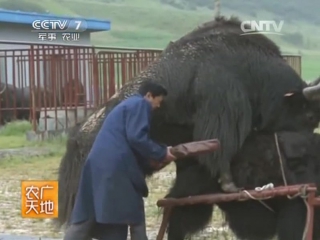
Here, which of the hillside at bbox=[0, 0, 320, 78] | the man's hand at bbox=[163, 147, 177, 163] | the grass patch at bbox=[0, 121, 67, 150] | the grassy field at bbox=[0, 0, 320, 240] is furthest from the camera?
the hillside at bbox=[0, 0, 320, 78]

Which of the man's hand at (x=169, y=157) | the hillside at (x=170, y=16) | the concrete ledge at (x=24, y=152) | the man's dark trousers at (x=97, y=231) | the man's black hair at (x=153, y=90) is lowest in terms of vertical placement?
the man's dark trousers at (x=97, y=231)

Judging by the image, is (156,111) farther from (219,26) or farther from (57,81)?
(57,81)

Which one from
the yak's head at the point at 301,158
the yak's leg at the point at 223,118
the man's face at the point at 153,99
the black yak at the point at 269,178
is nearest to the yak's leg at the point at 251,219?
the black yak at the point at 269,178

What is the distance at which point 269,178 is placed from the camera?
731 cm

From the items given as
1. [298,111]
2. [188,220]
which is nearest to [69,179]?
[188,220]

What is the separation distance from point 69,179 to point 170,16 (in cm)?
4732

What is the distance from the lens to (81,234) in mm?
6613

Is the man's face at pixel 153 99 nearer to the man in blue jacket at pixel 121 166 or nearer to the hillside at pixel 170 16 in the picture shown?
the man in blue jacket at pixel 121 166

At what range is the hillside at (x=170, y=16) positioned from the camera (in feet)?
88.3

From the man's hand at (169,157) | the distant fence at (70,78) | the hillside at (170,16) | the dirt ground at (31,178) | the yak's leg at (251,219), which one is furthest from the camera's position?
the hillside at (170,16)

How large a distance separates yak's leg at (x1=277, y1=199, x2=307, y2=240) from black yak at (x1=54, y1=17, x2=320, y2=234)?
0.48 m

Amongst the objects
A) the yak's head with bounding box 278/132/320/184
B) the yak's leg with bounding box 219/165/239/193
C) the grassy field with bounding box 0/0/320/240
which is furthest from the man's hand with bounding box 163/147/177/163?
the grassy field with bounding box 0/0/320/240

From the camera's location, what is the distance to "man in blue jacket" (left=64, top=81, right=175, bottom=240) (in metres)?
6.38

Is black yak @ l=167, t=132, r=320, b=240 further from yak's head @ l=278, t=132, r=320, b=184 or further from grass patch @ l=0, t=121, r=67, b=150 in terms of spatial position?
grass patch @ l=0, t=121, r=67, b=150
